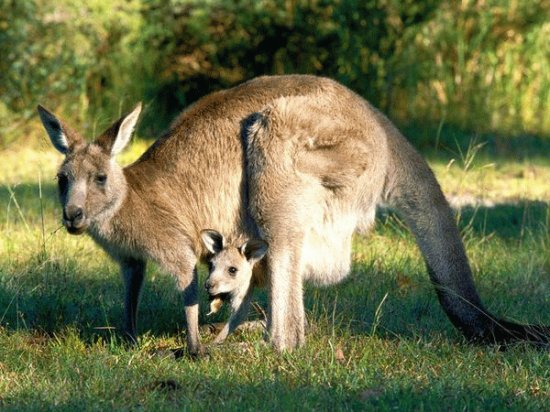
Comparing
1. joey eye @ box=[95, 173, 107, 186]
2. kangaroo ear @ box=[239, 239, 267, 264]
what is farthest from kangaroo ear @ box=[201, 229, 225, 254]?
joey eye @ box=[95, 173, 107, 186]

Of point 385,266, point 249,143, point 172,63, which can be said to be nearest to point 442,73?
point 172,63

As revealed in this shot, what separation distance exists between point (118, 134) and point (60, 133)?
308 mm

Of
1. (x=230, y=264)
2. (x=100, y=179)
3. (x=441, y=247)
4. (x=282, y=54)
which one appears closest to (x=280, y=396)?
(x=230, y=264)

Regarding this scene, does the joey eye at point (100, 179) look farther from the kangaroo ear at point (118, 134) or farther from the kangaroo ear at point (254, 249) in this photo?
the kangaroo ear at point (254, 249)

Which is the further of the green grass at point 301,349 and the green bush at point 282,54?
the green bush at point 282,54

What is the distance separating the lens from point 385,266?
6.56 m

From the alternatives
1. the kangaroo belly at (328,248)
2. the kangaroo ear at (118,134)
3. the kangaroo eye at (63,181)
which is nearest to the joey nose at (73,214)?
the kangaroo eye at (63,181)

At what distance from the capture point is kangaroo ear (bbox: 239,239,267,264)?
5172mm

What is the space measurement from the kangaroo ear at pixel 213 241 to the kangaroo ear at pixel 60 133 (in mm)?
793

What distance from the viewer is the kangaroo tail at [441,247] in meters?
5.02

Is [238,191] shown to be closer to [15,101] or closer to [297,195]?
[297,195]

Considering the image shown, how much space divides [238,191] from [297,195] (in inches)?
13.1

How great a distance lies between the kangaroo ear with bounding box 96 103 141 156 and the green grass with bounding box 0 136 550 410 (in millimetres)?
944

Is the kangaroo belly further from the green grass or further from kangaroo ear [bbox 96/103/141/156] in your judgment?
kangaroo ear [bbox 96/103/141/156]
